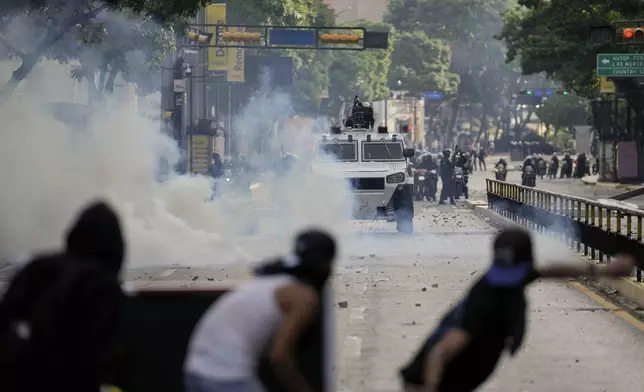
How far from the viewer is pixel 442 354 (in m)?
5.89

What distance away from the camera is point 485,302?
19.9 feet

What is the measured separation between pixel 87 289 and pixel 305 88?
274ft

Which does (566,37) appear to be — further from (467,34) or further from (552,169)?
(467,34)

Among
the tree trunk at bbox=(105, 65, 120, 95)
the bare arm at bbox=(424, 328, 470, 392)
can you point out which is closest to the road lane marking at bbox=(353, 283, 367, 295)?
the bare arm at bbox=(424, 328, 470, 392)

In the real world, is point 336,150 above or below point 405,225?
above

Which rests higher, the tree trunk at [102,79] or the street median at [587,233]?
the tree trunk at [102,79]

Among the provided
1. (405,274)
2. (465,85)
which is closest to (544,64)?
(405,274)

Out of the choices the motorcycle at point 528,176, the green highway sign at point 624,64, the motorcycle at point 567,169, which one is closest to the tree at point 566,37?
the motorcycle at point 528,176

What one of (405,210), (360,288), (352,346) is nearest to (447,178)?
(405,210)

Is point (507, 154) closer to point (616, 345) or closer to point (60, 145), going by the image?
point (60, 145)

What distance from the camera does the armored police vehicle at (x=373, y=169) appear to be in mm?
29766

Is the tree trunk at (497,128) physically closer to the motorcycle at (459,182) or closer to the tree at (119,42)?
the motorcycle at (459,182)

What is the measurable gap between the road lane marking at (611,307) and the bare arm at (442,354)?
830 cm

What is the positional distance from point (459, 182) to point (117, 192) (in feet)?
77.5
